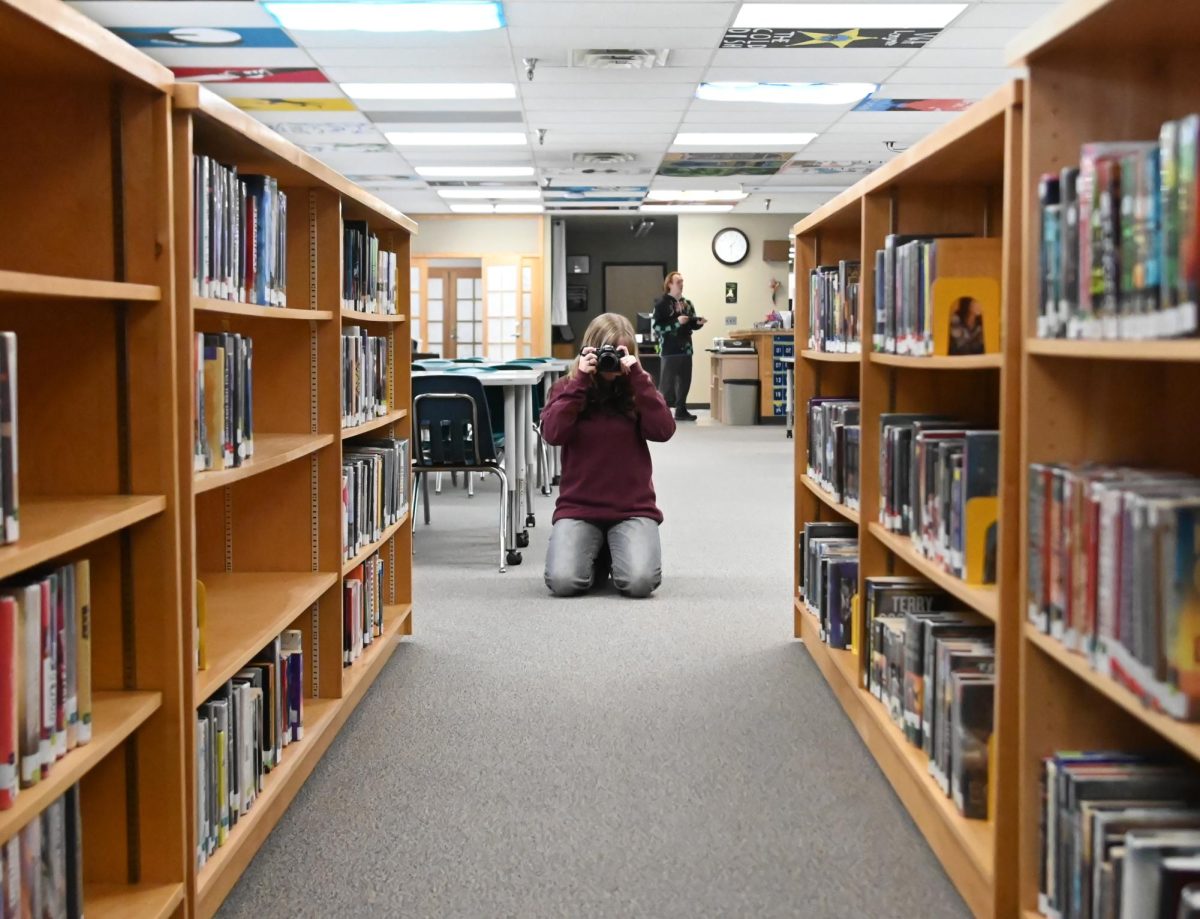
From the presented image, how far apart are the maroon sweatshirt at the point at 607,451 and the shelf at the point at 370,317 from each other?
2.63 feet

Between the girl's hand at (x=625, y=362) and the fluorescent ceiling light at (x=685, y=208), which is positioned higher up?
the fluorescent ceiling light at (x=685, y=208)

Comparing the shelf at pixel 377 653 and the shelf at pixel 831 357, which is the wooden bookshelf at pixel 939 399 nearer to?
the shelf at pixel 831 357

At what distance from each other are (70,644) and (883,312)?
1736 mm

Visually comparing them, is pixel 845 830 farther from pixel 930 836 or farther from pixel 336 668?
pixel 336 668

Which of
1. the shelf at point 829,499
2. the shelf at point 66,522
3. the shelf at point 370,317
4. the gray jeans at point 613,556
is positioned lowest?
the gray jeans at point 613,556

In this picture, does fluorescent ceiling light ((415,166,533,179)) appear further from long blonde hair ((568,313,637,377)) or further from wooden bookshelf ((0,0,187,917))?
wooden bookshelf ((0,0,187,917))

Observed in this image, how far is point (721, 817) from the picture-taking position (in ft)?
7.48

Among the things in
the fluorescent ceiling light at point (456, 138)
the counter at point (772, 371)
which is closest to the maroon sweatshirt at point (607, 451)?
the fluorescent ceiling light at point (456, 138)

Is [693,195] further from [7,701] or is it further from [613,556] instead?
[7,701]

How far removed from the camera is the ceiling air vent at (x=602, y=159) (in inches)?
420

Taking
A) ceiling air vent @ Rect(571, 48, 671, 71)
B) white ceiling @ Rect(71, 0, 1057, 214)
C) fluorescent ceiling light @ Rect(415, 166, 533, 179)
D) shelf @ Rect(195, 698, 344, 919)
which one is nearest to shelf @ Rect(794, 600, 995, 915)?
shelf @ Rect(195, 698, 344, 919)

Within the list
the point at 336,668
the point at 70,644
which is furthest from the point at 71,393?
the point at 336,668

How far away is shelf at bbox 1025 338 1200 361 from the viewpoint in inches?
47.3

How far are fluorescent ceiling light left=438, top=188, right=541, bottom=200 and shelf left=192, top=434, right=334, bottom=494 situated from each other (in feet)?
34.6
